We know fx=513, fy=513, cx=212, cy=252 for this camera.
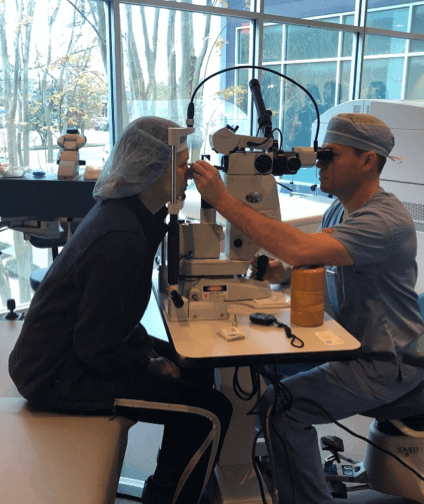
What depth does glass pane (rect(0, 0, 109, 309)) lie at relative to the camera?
3297mm

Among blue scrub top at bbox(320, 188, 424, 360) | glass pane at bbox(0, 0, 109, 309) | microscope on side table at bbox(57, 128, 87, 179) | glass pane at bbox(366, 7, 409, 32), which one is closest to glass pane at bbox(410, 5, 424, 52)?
glass pane at bbox(366, 7, 409, 32)

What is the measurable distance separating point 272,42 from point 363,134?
298 cm

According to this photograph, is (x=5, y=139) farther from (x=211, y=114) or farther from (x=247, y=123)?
(x=247, y=123)

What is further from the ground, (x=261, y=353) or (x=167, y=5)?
(x=167, y=5)

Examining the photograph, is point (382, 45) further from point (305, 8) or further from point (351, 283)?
point (351, 283)

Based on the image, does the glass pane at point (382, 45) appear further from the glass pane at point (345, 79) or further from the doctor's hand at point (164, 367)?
the doctor's hand at point (164, 367)

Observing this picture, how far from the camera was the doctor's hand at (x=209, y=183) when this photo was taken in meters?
1.44

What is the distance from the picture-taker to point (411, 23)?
512 cm

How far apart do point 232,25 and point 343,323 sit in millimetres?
3088

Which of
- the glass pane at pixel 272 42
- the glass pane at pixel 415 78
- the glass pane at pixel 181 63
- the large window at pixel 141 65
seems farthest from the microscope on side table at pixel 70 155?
the glass pane at pixel 415 78

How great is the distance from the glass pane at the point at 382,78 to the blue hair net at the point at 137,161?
4092 mm

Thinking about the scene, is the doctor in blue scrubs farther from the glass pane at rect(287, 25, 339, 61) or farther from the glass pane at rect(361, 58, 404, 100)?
the glass pane at rect(361, 58, 404, 100)

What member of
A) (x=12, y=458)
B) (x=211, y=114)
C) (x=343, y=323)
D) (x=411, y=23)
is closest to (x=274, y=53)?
(x=211, y=114)

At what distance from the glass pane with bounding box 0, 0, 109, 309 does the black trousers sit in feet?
7.18
